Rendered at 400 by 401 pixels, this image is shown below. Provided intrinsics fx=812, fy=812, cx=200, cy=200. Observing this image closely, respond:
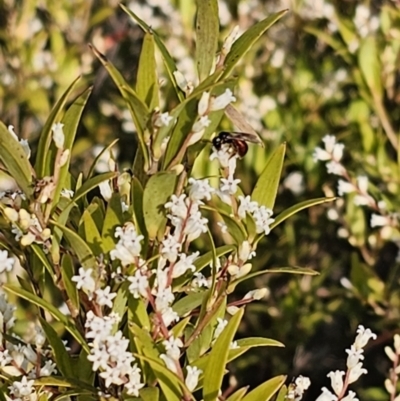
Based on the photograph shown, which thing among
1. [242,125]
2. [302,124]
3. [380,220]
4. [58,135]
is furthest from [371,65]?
[58,135]

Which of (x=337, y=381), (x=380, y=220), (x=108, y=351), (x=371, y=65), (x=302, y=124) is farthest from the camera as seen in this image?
(x=302, y=124)

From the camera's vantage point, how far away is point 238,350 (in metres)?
0.69

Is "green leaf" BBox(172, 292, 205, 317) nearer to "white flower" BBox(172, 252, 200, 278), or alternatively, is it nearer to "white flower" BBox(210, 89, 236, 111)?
"white flower" BBox(172, 252, 200, 278)

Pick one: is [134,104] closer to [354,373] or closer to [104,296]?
[104,296]

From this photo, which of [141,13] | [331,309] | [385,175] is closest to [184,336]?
[385,175]

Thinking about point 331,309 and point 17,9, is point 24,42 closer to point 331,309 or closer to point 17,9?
point 17,9

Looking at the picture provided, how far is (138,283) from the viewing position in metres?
0.64

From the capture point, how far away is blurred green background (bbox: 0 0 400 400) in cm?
172

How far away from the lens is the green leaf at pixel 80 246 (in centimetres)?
64

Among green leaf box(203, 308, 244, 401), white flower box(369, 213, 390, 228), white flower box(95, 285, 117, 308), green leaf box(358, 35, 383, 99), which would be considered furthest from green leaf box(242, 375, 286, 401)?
green leaf box(358, 35, 383, 99)

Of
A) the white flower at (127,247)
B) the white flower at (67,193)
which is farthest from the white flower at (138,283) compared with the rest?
the white flower at (67,193)

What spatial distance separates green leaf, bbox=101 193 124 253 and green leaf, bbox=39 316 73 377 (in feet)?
0.30

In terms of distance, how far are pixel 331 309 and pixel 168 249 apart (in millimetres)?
1241

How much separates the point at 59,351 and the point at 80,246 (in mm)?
115
